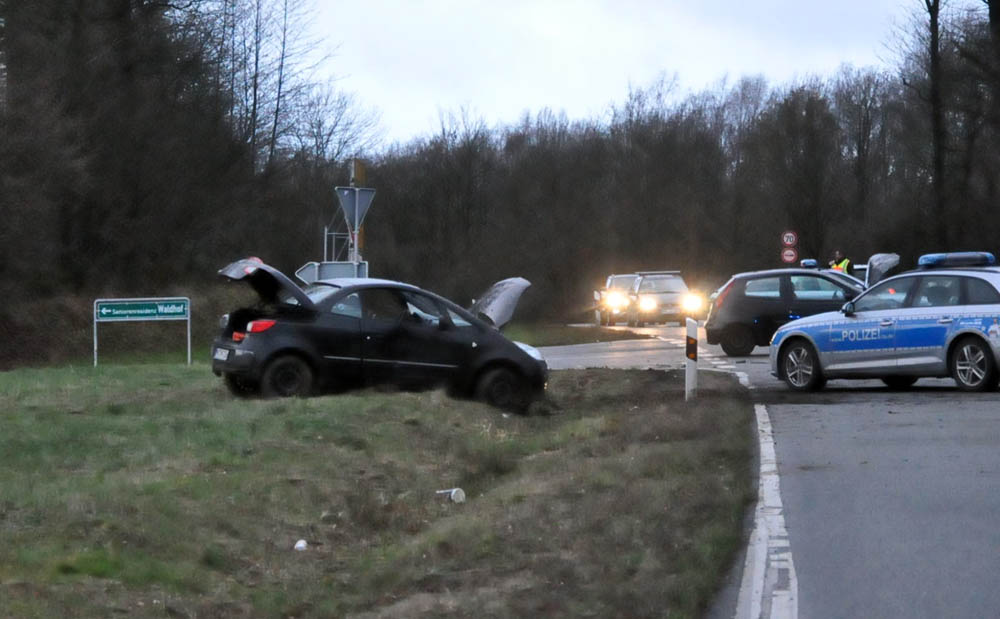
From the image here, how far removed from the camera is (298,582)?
795cm

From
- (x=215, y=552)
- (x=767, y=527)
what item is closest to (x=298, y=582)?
(x=215, y=552)

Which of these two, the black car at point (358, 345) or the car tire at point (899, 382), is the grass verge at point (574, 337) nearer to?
the car tire at point (899, 382)

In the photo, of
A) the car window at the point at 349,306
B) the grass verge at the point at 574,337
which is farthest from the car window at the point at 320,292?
the grass verge at the point at 574,337

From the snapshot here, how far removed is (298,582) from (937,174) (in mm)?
44370

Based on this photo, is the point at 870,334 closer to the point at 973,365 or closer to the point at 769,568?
the point at 973,365

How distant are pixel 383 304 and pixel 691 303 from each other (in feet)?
99.3

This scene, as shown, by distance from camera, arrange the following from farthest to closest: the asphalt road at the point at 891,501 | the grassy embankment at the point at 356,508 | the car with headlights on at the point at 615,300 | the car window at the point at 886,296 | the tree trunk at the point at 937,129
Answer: the car with headlights on at the point at 615,300, the tree trunk at the point at 937,129, the car window at the point at 886,296, the grassy embankment at the point at 356,508, the asphalt road at the point at 891,501

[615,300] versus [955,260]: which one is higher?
[955,260]

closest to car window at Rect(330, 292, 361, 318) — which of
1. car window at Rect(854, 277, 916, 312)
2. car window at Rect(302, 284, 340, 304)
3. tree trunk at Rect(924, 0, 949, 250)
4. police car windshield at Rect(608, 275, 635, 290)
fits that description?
car window at Rect(302, 284, 340, 304)

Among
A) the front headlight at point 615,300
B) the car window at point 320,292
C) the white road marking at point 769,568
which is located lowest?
the white road marking at point 769,568

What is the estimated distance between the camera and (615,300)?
47219 mm

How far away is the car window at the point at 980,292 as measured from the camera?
55.6ft

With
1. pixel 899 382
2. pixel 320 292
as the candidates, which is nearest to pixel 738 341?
pixel 899 382

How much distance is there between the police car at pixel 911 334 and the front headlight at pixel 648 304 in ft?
84.1
